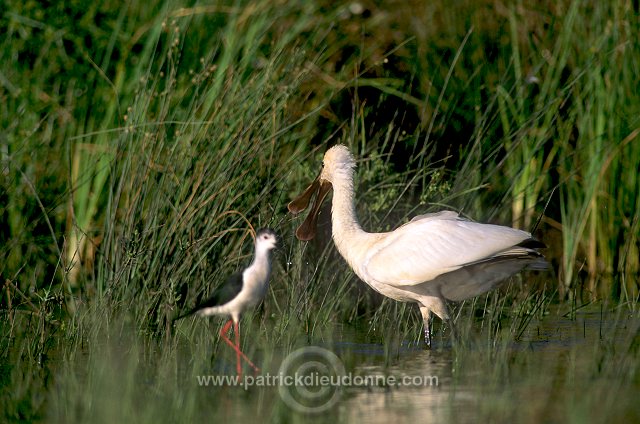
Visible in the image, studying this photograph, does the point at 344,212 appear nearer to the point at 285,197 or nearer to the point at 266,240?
the point at 285,197

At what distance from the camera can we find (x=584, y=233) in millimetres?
10836

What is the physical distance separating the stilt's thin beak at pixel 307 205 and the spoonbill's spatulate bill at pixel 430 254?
0.83 ft

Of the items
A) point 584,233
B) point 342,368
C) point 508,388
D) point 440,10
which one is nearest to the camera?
point 508,388

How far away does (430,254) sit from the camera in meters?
7.77

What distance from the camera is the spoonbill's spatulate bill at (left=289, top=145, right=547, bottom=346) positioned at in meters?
7.64

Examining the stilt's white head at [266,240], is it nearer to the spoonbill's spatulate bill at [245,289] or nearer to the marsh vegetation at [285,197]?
the spoonbill's spatulate bill at [245,289]

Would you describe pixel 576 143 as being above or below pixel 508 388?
above

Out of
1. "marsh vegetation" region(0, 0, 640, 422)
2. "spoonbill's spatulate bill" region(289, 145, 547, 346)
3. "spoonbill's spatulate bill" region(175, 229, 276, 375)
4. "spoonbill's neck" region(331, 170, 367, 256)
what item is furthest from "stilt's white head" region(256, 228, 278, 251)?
"spoonbill's neck" region(331, 170, 367, 256)

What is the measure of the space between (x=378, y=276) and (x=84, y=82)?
160 inches

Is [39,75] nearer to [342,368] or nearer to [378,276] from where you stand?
[378,276]

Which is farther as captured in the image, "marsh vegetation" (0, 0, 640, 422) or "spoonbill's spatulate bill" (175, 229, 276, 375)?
"spoonbill's spatulate bill" (175, 229, 276, 375)

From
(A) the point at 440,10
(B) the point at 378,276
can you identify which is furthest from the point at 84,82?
(B) the point at 378,276

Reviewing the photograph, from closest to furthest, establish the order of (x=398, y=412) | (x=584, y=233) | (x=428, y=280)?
(x=398, y=412) < (x=428, y=280) < (x=584, y=233)

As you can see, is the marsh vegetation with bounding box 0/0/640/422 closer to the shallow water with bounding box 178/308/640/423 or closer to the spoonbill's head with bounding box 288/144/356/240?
the shallow water with bounding box 178/308/640/423
